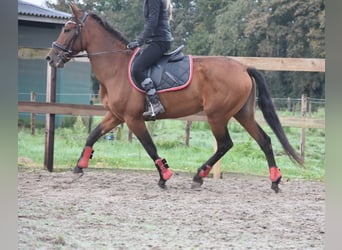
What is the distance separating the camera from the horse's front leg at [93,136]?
426 cm

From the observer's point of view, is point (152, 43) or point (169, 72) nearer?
point (152, 43)

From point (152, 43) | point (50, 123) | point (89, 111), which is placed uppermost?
point (152, 43)

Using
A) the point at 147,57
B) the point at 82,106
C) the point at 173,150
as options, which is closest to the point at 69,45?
the point at 147,57

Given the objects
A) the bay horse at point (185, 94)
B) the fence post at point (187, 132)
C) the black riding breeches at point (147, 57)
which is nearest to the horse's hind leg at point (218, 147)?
the bay horse at point (185, 94)

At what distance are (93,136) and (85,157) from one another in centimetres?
18

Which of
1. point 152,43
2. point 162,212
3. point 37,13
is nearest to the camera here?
point 162,212

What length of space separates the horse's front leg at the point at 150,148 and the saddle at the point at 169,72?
290 mm

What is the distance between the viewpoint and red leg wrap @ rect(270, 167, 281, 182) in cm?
411

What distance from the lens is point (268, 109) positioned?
13.8 ft

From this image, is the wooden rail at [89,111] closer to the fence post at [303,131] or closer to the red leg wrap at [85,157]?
the fence post at [303,131]

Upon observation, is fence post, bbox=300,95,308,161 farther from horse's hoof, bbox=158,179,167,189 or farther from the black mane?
the black mane

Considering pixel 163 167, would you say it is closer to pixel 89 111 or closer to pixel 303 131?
pixel 89 111
